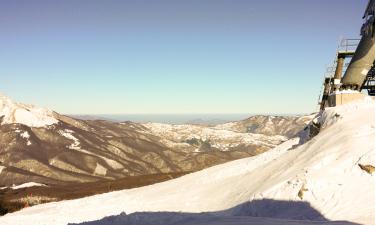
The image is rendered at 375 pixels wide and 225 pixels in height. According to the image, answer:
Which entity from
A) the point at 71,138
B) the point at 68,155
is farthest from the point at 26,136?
the point at 68,155

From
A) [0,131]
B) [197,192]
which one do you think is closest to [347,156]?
Result: [197,192]

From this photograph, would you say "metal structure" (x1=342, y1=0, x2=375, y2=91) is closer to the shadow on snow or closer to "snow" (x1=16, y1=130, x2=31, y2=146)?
the shadow on snow

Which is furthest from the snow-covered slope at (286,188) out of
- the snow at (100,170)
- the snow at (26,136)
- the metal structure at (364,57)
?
the snow at (26,136)

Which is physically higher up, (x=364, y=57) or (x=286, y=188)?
(x=364, y=57)

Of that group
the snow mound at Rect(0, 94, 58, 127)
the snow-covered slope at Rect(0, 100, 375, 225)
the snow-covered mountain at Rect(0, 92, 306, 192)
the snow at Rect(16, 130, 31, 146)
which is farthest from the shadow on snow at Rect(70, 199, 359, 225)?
the snow mound at Rect(0, 94, 58, 127)

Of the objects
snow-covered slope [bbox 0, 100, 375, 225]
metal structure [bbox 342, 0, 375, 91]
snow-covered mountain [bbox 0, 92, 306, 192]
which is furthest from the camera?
snow-covered mountain [bbox 0, 92, 306, 192]

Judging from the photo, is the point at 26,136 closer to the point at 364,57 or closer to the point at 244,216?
the point at 364,57
